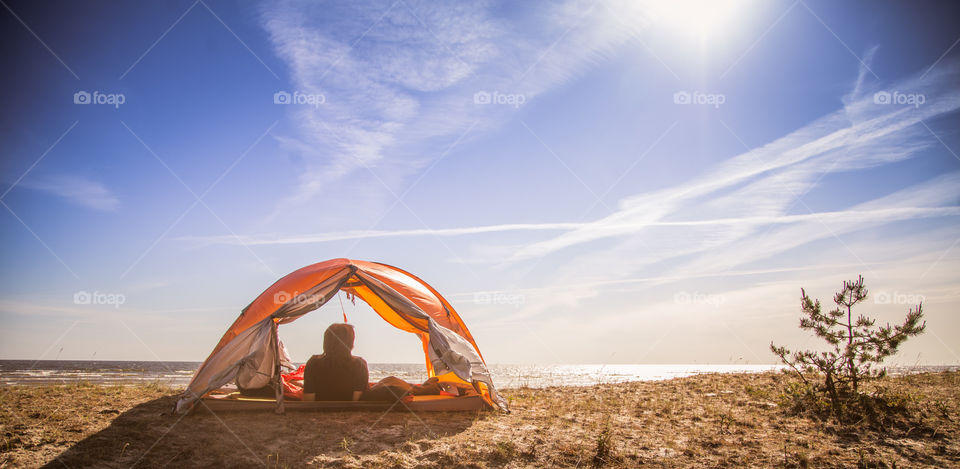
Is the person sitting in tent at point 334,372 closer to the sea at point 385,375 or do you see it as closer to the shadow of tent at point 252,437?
the shadow of tent at point 252,437

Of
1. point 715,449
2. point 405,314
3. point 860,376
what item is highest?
point 405,314

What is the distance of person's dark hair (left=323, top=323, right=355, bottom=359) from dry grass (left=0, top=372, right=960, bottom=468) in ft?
3.21

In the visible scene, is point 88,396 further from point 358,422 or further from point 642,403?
point 642,403

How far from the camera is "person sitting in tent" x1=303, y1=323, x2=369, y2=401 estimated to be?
842 cm

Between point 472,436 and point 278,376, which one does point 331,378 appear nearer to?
point 278,376

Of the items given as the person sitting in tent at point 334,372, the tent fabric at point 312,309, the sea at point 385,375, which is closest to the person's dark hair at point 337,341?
the person sitting in tent at point 334,372

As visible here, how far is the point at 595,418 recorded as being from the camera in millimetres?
8297

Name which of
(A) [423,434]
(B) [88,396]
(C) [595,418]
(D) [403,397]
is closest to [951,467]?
(C) [595,418]

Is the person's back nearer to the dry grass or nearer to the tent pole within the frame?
the dry grass

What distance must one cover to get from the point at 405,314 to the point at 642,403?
5.02m

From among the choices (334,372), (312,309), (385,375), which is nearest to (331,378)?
(334,372)

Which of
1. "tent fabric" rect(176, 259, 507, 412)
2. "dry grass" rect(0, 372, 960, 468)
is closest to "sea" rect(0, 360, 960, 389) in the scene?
"dry grass" rect(0, 372, 960, 468)

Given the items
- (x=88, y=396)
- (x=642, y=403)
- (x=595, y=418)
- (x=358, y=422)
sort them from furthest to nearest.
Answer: (x=642, y=403), (x=88, y=396), (x=595, y=418), (x=358, y=422)

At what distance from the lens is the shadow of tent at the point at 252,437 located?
569 centimetres
